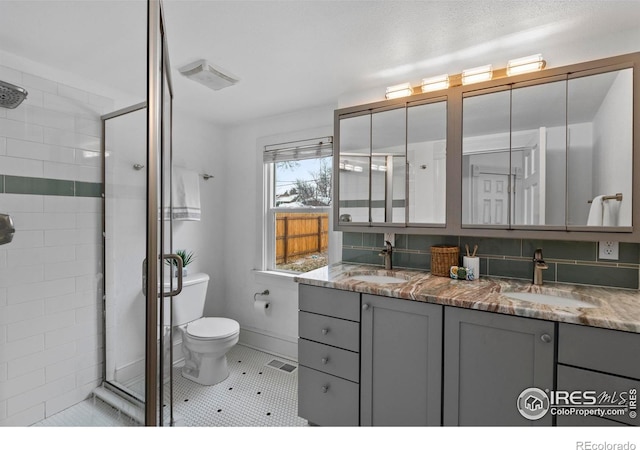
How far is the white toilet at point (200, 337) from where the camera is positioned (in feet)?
7.78

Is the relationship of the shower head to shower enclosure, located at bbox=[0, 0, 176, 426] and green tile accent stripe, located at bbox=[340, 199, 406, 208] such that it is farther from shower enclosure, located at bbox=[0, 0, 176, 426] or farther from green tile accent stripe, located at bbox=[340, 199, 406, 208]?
green tile accent stripe, located at bbox=[340, 199, 406, 208]

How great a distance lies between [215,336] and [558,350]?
202 cm

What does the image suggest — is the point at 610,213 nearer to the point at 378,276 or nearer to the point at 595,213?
the point at 595,213

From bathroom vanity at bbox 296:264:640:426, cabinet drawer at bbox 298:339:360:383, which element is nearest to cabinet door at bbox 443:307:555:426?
bathroom vanity at bbox 296:264:640:426

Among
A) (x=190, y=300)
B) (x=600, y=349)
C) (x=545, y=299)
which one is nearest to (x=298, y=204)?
(x=190, y=300)

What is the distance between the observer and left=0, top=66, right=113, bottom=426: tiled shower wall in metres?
1.04

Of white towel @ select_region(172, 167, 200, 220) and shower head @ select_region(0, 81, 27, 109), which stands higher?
shower head @ select_region(0, 81, 27, 109)

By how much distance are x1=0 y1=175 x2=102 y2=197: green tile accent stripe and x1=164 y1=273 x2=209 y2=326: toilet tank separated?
1.42m

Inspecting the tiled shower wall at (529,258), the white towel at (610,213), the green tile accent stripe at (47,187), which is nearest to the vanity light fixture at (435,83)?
the tiled shower wall at (529,258)

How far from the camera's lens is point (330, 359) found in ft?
6.18

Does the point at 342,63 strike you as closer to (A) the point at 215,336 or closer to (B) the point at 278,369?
(A) the point at 215,336

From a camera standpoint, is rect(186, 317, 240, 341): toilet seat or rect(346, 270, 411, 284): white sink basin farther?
rect(186, 317, 240, 341): toilet seat

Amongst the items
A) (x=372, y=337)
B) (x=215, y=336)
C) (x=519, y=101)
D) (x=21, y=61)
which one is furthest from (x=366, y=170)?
(x=21, y=61)

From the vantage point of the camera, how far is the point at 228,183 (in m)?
3.35
